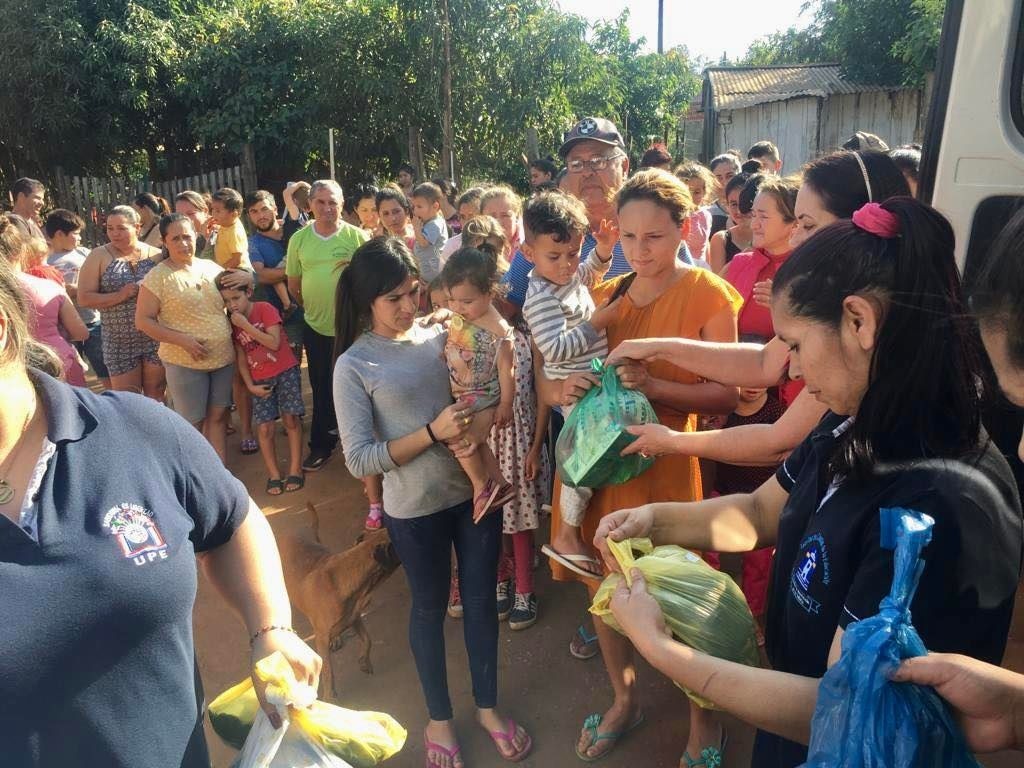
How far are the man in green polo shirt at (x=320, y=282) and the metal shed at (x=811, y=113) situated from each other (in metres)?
13.8

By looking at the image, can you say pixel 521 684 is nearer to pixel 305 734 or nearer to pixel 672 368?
pixel 672 368

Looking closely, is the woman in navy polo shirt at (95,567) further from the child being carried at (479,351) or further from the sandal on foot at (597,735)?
the sandal on foot at (597,735)

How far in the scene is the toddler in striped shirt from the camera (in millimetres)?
2723

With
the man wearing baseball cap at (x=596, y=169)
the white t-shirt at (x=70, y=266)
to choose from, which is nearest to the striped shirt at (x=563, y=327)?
the man wearing baseball cap at (x=596, y=169)

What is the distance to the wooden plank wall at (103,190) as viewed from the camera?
1427 cm

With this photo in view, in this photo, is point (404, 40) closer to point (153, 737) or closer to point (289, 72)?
point (289, 72)

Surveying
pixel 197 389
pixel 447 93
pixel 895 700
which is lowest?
pixel 197 389

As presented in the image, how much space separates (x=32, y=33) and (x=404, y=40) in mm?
7259

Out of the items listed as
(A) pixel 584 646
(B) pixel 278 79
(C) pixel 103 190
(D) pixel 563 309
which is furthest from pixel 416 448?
(B) pixel 278 79

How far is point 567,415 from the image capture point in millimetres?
2754

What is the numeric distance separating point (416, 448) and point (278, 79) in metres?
15.5

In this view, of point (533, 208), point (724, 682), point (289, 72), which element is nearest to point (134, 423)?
point (724, 682)

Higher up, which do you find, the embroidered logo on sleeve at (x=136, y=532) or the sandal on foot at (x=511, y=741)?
the embroidered logo on sleeve at (x=136, y=532)

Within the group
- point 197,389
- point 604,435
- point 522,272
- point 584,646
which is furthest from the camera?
point 197,389
